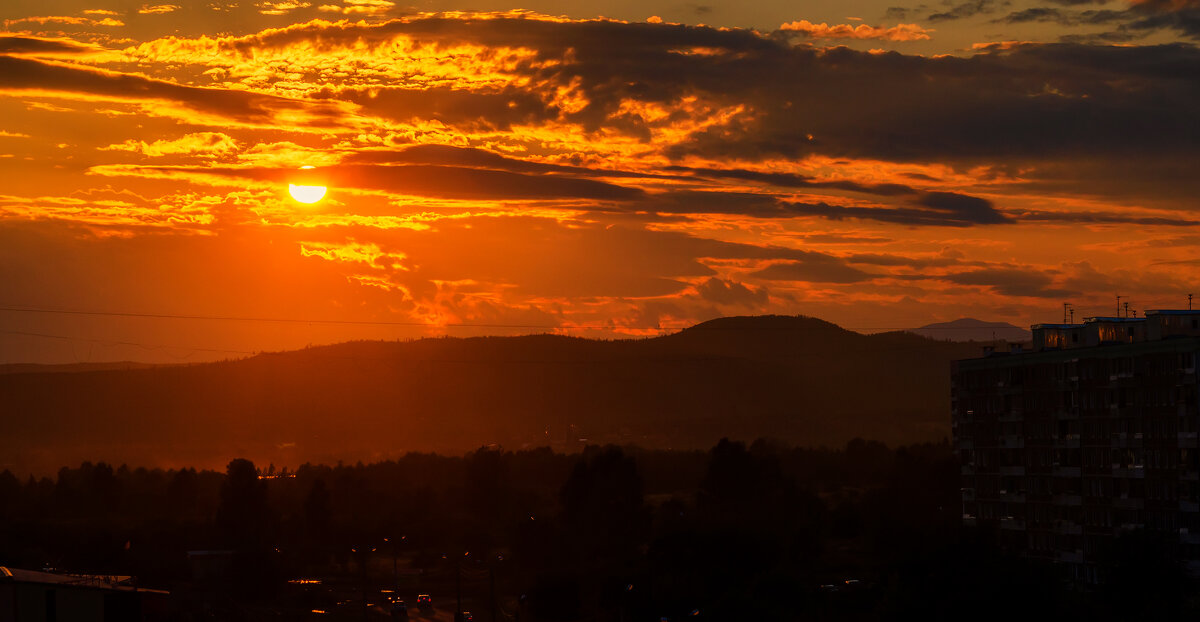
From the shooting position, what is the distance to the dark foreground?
93312mm

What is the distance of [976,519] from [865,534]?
24.6m

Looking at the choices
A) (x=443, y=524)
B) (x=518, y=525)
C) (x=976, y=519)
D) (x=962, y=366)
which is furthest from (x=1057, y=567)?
(x=443, y=524)

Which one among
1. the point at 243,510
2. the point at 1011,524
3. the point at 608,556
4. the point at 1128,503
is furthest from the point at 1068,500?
the point at 243,510

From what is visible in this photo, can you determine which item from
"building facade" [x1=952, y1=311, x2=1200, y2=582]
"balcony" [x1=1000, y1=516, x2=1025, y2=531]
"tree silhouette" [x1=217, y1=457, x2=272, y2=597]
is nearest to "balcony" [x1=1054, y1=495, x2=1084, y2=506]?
"building facade" [x1=952, y1=311, x2=1200, y2=582]

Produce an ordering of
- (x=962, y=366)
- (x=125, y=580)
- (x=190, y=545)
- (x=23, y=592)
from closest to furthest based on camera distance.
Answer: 1. (x=23, y=592)
2. (x=125, y=580)
3. (x=962, y=366)
4. (x=190, y=545)

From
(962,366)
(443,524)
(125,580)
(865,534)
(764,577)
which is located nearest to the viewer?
(125,580)

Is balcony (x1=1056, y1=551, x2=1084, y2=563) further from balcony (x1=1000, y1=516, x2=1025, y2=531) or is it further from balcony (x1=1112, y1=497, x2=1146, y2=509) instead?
balcony (x1=1000, y1=516, x2=1025, y2=531)

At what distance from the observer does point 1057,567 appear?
365 feet

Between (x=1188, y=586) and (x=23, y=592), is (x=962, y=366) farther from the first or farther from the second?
(x=23, y=592)

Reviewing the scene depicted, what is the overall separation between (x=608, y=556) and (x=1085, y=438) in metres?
45.7

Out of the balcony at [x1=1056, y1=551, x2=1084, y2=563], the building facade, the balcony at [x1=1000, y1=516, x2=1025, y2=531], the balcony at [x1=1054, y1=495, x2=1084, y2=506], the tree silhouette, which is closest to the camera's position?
the building facade

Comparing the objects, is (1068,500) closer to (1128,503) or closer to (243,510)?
(1128,503)

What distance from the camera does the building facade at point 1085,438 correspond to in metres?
102

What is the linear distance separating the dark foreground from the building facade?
583 cm
